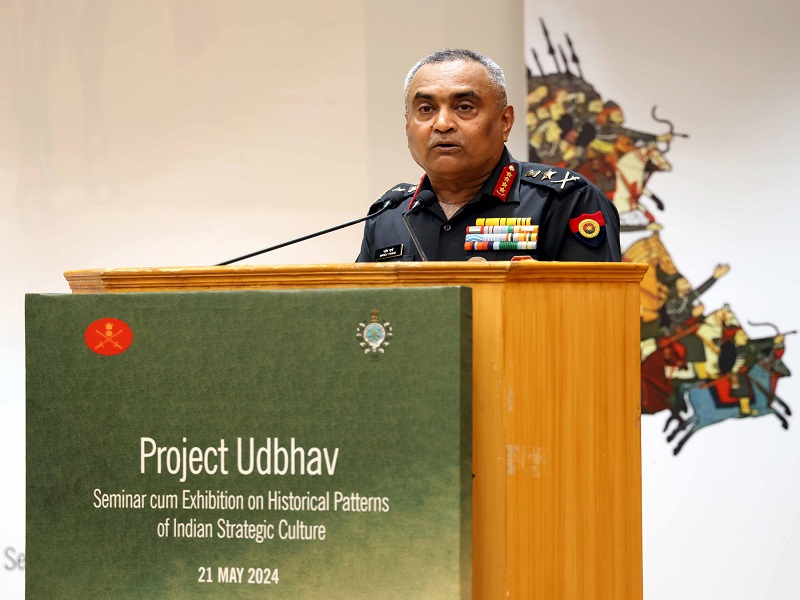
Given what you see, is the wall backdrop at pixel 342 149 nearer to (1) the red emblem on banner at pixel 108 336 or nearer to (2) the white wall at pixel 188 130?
(2) the white wall at pixel 188 130

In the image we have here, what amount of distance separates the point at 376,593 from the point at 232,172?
2.52 meters

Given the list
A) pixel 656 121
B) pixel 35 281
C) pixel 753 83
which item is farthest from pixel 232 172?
pixel 753 83

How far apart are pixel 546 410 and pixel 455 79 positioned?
1078mm

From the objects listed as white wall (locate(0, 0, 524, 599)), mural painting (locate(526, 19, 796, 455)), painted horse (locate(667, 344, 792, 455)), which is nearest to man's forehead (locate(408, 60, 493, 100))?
mural painting (locate(526, 19, 796, 455))

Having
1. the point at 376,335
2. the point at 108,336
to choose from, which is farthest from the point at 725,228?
the point at 108,336

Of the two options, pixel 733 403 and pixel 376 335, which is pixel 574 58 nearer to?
pixel 733 403

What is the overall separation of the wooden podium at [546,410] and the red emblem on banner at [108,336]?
10cm

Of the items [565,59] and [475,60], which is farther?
[565,59]

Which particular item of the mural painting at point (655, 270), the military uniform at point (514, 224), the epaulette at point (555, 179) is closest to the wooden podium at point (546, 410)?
the military uniform at point (514, 224)

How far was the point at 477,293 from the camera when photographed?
1.05m

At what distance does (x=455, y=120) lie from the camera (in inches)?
76.4

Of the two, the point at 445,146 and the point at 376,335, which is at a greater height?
the point at 445,146

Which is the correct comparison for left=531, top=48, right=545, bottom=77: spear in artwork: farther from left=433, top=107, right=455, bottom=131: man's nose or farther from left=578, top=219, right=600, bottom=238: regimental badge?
left=578, top=219, right=600, bottom=238: regimental badge

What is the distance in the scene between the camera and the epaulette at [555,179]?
6.25ft
